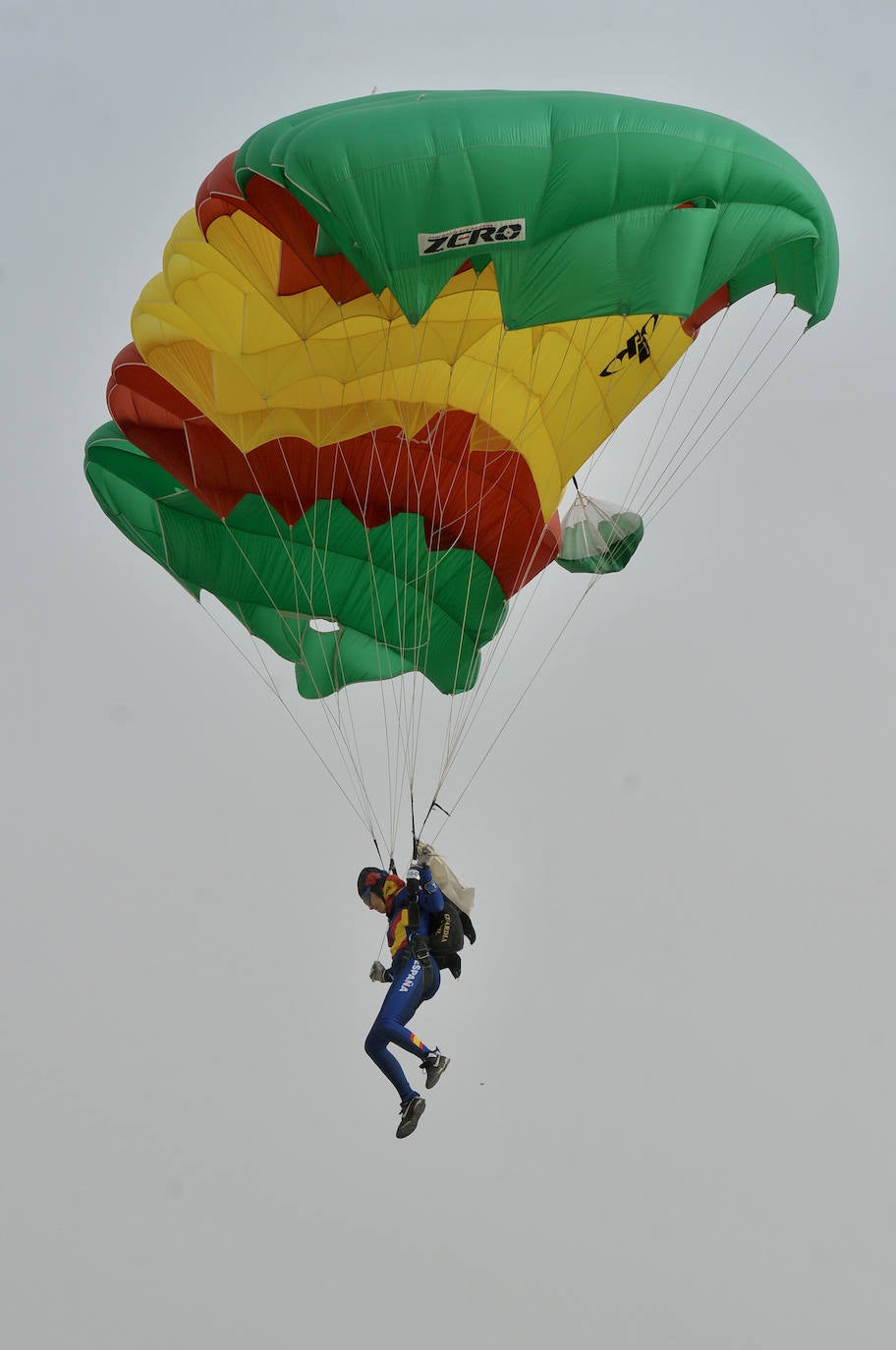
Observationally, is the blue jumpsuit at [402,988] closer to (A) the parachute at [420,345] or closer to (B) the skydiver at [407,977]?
(B) the skydiver at [407,977]

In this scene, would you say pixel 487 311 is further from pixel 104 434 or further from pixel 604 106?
pixel 104 434

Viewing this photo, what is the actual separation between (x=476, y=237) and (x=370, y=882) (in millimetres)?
4284

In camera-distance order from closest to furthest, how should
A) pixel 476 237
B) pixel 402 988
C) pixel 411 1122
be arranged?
pixel 476 237 < pixel 411 1122 < pixel 402 988

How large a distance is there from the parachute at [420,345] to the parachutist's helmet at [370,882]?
688 millimetres

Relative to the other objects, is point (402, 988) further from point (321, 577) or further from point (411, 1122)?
point (321, 577)

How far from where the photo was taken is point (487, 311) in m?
11.7

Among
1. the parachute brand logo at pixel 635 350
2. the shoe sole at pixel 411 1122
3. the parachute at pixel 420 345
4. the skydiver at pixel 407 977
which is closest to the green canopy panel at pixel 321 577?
the parachute at pixel 420 345

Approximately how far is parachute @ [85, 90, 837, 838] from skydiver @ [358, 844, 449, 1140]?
2.67ft

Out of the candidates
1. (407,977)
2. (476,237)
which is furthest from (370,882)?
(476,237)

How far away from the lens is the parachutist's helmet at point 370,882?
38.5ft

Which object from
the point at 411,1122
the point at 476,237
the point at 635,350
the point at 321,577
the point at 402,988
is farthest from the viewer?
the point at 321,577

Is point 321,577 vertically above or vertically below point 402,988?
above

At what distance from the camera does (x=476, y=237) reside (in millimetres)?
9922

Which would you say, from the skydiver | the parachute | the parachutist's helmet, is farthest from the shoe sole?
the parachute
